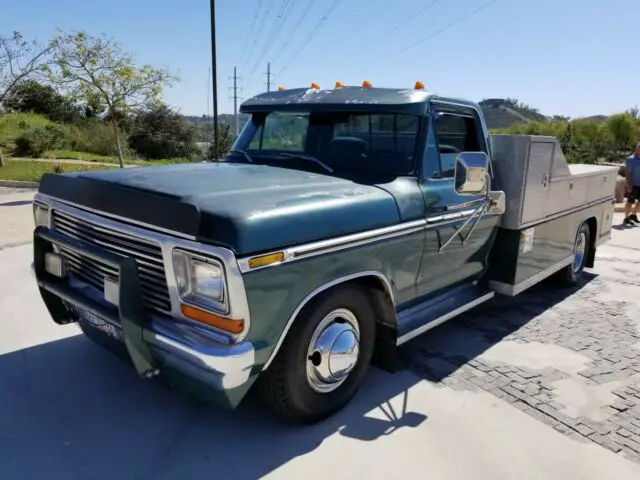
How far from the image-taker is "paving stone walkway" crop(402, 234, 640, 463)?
318 centimetres

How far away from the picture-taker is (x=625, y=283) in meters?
6.07

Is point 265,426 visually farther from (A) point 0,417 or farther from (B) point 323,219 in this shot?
(A) point 0,417

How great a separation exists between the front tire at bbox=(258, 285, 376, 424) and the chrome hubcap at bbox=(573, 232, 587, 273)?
379 cm

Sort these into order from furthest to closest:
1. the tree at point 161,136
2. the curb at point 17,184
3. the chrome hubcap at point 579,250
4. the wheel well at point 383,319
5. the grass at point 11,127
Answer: the tree at point 161,136 < the grass at point 11,127 < the curb at point 17,184 < the chrome hubcap at point 579,250 < the wheel well at point 383,319

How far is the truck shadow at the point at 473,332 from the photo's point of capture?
3.80 meters

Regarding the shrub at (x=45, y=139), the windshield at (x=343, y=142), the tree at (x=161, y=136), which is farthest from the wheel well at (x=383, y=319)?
the tree at (x=161, y=136)

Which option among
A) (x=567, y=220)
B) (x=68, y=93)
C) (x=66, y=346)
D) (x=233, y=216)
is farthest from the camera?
(x=68, y=93)

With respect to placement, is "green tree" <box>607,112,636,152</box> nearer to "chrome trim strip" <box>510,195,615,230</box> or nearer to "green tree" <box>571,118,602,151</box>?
"green tree" <box>571,118,602,151</box>

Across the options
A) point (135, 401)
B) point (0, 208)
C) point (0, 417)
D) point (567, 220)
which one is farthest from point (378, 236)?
point (0, 208)

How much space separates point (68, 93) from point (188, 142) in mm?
13350

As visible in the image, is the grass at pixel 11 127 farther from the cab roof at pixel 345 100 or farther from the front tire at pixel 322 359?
the front tire at pixel 322 359

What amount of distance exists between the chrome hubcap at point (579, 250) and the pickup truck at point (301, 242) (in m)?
1.49

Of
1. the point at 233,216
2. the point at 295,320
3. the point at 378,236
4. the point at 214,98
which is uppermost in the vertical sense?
the point at 214,98

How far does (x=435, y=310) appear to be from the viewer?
3729 millimetres
